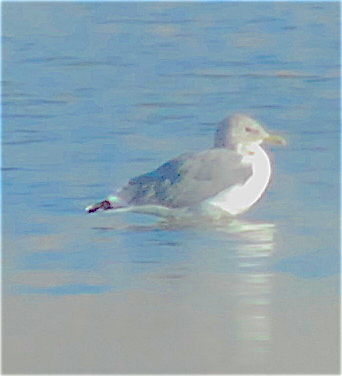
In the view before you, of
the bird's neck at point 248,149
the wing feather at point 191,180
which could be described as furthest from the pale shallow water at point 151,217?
the bird's neck at point 248,149

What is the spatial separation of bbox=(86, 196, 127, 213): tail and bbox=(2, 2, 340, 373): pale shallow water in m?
0.05

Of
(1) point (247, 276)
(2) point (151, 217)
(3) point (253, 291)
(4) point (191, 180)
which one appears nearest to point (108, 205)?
(2) point (151, 217)

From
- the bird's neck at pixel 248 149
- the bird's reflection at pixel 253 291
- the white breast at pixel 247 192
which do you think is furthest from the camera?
the bird's neck at pixel 248 149

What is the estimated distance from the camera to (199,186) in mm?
4805

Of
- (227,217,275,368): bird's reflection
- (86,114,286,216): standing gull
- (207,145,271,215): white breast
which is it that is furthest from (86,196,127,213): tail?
(227,217,275,368): bird's reflection

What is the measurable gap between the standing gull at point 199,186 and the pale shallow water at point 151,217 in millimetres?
88

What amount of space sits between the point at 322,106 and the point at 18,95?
1919mm

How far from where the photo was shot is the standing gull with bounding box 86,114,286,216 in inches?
189

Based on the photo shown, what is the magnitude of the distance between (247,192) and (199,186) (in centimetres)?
23

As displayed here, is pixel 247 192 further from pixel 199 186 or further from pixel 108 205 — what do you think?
pixel 108 205

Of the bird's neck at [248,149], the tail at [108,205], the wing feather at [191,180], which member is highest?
the bird's neck at [248,149]

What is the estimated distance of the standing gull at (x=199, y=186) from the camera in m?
4.80

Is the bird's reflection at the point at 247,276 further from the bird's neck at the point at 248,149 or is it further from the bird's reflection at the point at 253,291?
the bird's neck at the point at 248,149

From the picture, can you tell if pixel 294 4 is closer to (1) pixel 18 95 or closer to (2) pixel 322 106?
(2) pixel 322 106
